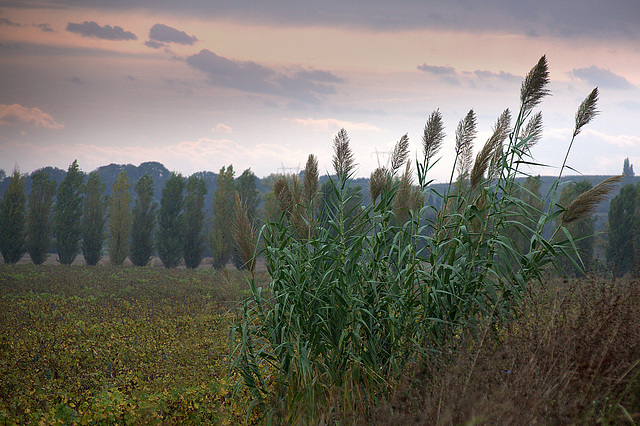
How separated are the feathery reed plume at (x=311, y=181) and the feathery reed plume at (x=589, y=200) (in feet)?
6.14

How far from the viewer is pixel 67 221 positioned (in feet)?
86.3

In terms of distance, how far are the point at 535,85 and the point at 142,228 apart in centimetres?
2763

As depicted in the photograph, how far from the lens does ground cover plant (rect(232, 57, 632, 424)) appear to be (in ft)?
10.2

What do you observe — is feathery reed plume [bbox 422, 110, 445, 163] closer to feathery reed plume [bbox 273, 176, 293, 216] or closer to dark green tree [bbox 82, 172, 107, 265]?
feathery reed plume [bbox 273, 176, 293, 216]

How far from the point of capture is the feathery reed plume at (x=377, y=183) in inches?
137

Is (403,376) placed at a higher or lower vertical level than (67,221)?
higher

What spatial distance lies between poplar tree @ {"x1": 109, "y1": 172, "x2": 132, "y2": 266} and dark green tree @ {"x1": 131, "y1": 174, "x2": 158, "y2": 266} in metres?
0.46

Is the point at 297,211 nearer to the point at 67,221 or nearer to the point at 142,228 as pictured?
the point at 142,228

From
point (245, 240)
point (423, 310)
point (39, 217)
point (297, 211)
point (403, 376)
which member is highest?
point (297, 211)

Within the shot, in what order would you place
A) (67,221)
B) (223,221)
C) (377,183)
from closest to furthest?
(377,183) < (67,221) < (223,221)

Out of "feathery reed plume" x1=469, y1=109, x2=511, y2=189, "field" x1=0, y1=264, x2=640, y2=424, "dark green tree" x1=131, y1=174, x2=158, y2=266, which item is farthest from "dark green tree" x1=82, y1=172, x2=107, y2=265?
"feathery reed plume" x1=469, y1=109, x2=511, y2=189

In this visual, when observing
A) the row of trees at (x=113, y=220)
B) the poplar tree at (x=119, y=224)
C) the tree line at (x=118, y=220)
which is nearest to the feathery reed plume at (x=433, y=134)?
the tree line at (x=118, y=220)

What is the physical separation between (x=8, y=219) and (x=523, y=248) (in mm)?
26489

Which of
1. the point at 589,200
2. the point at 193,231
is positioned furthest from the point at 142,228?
the point at 589,200
